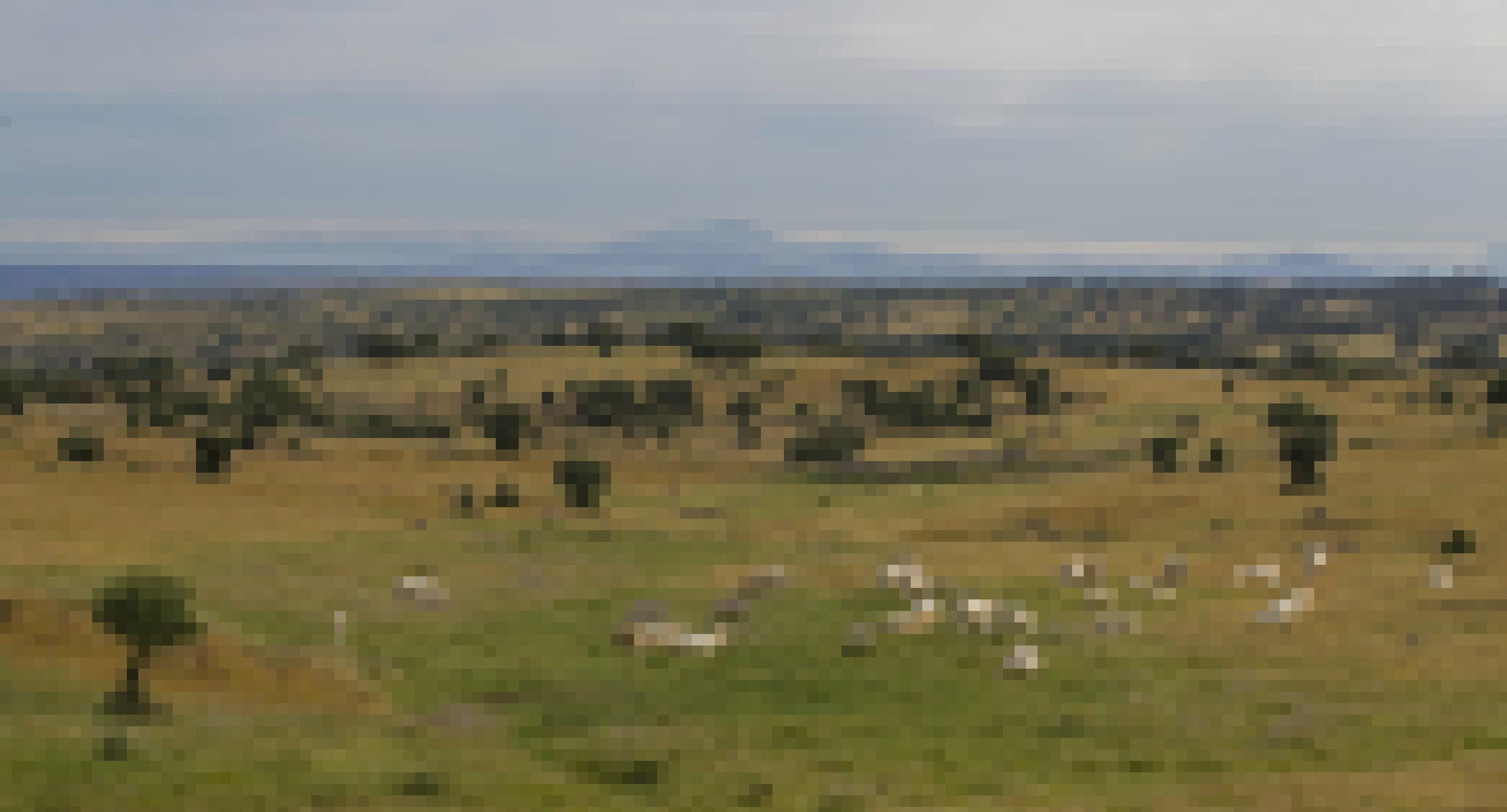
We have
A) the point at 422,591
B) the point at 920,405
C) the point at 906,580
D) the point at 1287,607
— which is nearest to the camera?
the point at 1287,607

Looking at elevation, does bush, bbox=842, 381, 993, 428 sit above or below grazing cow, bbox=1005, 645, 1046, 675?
above

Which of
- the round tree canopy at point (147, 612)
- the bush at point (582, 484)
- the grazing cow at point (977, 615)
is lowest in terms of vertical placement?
the grazing cow at point (977, 615)

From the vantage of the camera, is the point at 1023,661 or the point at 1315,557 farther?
the point at 1315,557

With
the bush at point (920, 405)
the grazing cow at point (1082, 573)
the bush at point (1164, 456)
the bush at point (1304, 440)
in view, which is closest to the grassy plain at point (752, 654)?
the grazing cow at point (1082, 573)

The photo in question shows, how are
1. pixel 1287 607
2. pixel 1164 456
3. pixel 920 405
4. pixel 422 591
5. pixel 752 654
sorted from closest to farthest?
pixel 752 654, pixel 1287 607, pixel 422 591, pixel 1164 456, pixel 920 405

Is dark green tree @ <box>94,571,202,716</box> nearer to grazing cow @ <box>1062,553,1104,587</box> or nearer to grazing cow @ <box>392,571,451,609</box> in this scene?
grazing cow @ <box>392,571,451,609</box>

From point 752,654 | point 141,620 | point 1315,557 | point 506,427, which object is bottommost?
point 752,654

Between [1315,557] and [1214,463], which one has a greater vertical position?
[1214,463]

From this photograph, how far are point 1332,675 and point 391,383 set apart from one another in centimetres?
10049

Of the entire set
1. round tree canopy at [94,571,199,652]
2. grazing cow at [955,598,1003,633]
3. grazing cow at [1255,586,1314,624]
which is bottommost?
grazing cow at [1255,586,1314,624]

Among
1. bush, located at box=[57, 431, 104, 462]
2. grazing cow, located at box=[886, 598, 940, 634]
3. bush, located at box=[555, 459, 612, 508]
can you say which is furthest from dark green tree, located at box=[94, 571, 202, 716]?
bush, located at box=[57, 431, 104, 462]

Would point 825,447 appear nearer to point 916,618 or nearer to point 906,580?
point 906,580

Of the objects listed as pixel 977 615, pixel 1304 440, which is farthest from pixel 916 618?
pixel 1304 440

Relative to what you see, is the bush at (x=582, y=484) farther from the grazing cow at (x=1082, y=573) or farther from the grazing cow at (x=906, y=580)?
the grazing cow at (x=1082, y=573)
